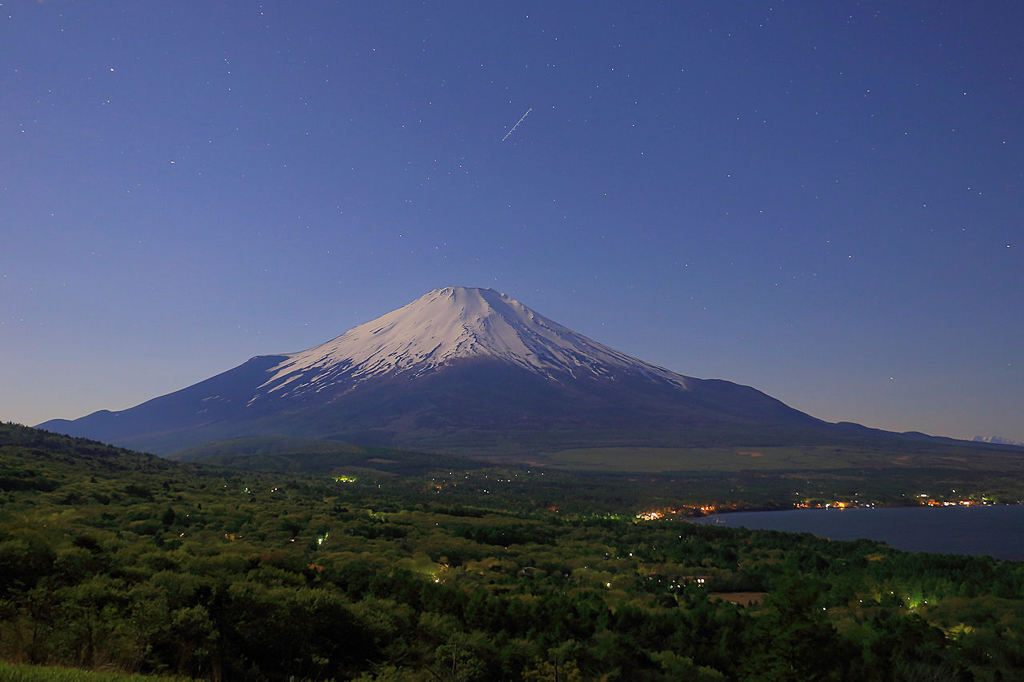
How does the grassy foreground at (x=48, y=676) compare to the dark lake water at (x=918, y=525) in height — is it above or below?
above

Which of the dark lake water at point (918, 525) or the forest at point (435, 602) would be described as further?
the dark lake water at point (918, 525)

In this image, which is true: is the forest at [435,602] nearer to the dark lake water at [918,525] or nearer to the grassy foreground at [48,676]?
the grassy foreground at [48,676]

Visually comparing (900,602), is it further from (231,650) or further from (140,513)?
(140,513)

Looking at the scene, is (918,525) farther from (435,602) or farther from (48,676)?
(48,676)

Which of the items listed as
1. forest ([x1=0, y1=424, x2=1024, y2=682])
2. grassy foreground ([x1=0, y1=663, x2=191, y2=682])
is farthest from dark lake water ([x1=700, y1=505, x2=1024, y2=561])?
grassy foreground ([x1=0, y1=663, x2=191, y2=682])

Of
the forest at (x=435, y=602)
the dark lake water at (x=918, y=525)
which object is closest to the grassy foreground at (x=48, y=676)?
the forest at (x=435, y=602)

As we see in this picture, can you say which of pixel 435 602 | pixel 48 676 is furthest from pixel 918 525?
pixel 48 676

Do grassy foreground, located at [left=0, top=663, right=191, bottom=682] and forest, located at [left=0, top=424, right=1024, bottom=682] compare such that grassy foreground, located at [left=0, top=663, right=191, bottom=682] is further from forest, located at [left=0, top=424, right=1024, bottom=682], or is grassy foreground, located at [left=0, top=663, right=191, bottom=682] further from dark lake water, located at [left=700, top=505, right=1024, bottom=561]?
dark lake water, located at [left=700, top=505, right=1024, bottom=561]
